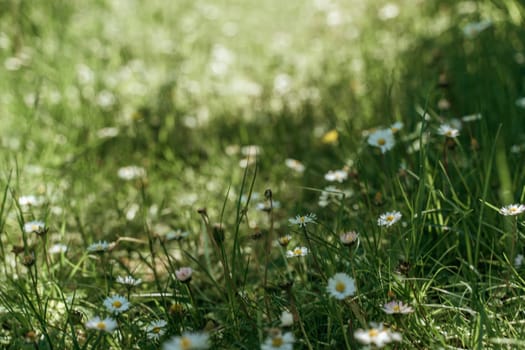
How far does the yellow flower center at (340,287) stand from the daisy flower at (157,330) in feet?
1.41

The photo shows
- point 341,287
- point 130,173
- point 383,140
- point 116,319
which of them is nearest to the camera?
point 341,287

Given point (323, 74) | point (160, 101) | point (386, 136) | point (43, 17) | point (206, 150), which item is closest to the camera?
point (386, 136)

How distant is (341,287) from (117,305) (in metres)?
0.51

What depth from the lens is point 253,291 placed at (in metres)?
1.71

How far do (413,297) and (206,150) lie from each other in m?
1.60

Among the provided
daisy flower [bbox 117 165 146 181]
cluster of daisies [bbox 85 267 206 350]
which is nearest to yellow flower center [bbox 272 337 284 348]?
cluster of daisies [bbox 85 267 206 350]

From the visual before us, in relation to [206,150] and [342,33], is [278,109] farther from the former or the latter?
[342,33]

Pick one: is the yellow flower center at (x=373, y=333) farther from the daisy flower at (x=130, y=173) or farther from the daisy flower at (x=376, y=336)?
the daisy flower at (x=130, y=173)

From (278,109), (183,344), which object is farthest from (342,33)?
(183,344)

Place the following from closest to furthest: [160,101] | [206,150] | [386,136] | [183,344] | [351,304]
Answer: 1. [183,344]
2. [351,304]
3. [386,136]
4. [206,150]
5. [160,101]

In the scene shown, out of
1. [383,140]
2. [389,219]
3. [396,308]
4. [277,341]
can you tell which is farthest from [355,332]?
[383,140]

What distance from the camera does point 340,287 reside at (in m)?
1.25

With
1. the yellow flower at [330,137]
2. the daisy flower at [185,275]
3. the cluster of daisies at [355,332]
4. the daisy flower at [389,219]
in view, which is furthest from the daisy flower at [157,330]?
the yellow flower at [330,137]

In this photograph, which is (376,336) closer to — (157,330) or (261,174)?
(157,330)
